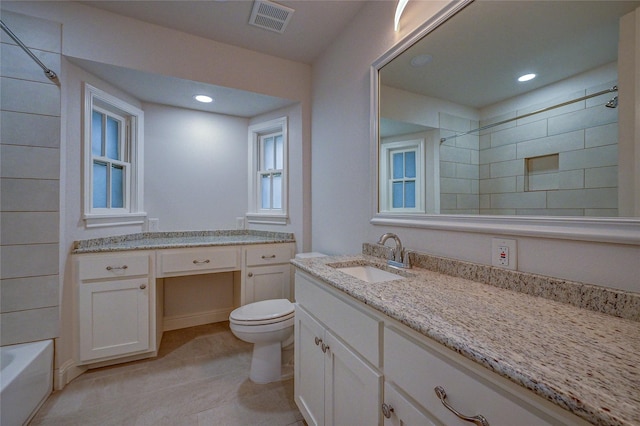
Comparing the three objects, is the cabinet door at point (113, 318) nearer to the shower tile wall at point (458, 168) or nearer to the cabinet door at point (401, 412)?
the cabinet door at point (401, 412)

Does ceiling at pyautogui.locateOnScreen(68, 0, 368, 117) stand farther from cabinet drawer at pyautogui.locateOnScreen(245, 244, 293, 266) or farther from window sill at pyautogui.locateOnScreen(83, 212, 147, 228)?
cabinet drawer at pyautogui.locateOnScreen(245, 244, 293, 266)

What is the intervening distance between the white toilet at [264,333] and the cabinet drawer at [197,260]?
55 cm

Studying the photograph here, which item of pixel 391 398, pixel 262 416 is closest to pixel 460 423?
pixel 391 398

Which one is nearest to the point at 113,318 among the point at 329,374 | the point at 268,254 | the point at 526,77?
the point at 268,254

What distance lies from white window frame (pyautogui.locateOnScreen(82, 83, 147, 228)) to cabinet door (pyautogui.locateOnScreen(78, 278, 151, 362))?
0.52 m

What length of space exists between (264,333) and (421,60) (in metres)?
1.83

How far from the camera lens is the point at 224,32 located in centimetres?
207

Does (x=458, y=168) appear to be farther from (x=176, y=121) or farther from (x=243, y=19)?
(x=176, y=121)

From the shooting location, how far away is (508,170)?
101 centimetres

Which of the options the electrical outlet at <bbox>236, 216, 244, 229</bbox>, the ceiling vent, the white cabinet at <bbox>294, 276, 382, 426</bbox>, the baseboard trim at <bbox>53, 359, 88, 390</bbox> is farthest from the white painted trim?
the baseboard trim at <bbox>53, 359, 88, 390</bbox>

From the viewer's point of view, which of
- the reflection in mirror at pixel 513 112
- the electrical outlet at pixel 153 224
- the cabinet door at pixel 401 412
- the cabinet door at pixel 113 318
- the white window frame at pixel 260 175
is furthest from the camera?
the white window frame at pixel 260 175

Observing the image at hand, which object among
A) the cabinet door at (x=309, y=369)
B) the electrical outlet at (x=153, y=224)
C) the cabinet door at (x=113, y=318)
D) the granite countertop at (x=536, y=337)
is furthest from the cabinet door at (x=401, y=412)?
the electrical outlet at (x=153, y=224)

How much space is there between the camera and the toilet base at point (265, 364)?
1.76 metres

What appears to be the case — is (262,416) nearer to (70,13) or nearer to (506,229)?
(506,229)
